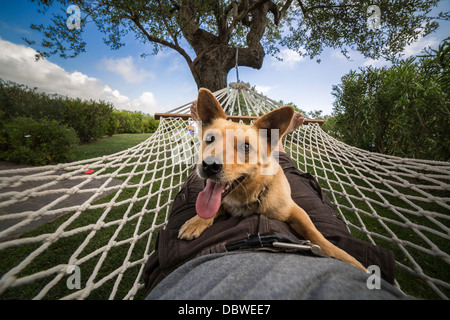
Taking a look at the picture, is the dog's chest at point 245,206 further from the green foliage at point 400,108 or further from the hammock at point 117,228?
the green foliage at point 400,108

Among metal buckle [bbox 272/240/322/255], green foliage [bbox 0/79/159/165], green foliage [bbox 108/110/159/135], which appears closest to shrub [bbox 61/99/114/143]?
green foliage [bbox 0/79/159/165]

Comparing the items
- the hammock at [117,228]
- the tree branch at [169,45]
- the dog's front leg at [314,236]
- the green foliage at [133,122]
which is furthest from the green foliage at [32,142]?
the green foliage at [133,122]

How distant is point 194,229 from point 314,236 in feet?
2.86

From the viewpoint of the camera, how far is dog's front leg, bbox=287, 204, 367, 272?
3.61 feet

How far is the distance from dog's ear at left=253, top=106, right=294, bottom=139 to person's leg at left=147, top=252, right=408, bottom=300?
3.57ft

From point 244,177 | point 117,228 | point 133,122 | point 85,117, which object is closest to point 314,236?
point 244,177

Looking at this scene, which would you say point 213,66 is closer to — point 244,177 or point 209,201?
point 244,177

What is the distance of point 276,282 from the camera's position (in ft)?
1.97

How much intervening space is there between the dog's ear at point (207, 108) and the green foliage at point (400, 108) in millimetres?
3355

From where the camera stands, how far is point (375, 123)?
17.3 ft

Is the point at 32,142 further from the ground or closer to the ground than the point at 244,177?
further from the ground

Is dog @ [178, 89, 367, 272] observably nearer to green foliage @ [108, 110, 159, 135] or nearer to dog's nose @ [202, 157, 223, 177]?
dog's nose @ [202, 157, 223, 177]

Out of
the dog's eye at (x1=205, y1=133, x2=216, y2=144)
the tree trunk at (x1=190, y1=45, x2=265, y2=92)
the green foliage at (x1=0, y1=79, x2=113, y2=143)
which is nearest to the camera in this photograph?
the dog's eye at (x1=205, y1=133, x2=216, y2=144)
